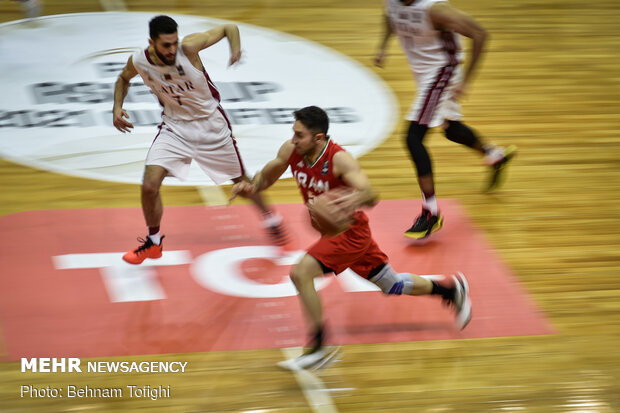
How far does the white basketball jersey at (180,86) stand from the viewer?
5.05 meters

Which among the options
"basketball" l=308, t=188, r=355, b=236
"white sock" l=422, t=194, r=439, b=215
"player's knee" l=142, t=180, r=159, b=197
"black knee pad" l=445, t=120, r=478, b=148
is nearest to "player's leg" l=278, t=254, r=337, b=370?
"basketball" l=308, t=188, r=355, b=236

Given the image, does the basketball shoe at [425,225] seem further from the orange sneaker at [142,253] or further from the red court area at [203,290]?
the orange sneaker at [142,253]

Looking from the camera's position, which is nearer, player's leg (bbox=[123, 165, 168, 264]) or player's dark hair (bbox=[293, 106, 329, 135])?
player's dark hair (bbox=[293, 106, 329, 135])

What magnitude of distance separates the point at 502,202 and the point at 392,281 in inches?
87.1

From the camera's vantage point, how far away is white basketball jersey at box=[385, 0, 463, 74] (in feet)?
18.4

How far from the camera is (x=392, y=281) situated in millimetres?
4676

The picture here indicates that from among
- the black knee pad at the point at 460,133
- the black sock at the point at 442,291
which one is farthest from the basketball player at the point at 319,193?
the black knee pad at the point at 460,133

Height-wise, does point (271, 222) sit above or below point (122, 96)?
below

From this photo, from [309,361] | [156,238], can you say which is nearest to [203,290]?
[156,238]

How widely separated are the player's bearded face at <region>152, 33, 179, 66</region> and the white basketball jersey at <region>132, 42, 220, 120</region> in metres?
0.06

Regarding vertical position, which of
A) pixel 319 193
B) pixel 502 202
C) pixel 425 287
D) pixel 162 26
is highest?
pixel 162 26

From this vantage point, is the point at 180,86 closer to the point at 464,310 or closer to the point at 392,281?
the point at 392,281

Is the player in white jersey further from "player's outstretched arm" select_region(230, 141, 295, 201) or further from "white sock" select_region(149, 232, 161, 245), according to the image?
"white sock" select_region(149, 232, 161, 245)

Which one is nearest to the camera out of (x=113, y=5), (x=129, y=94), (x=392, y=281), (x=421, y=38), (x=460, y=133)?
(x=392, y=281)
